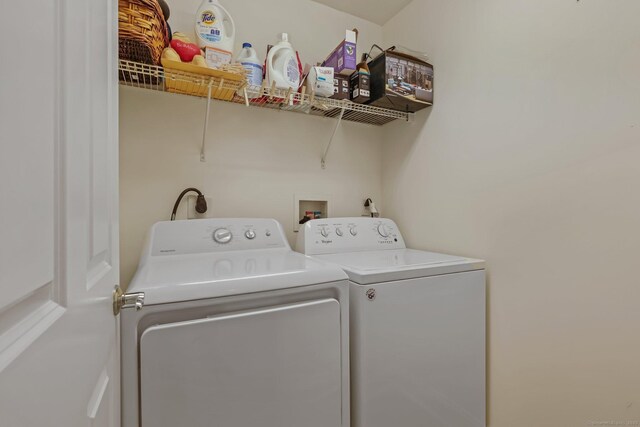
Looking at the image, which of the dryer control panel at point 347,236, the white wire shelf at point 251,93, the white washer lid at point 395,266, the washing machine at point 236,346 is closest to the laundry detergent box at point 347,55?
the white wire shelf at point 251,93

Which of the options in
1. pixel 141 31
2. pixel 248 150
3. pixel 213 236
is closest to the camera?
pixel 141 31

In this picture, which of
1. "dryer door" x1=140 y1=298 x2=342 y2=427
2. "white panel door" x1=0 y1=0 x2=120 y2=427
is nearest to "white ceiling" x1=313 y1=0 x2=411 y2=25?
"white panel door" x1=0 y1=0 x2=120 y2=427

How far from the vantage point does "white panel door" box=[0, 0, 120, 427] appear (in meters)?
0.24

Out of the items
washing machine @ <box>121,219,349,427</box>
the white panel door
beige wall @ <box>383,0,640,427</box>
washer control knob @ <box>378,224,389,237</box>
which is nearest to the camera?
the white panel door

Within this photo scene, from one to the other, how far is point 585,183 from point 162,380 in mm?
1533

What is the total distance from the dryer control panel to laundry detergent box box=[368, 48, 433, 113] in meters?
0.70

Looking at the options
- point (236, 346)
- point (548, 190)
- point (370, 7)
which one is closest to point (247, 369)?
point (236, 346)

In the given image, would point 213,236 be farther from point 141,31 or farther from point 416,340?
point 416,340

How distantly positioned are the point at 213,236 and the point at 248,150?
58 centimetres

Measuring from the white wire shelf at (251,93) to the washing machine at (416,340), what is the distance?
0.83 meters

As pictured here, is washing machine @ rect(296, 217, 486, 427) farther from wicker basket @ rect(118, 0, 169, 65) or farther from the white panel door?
wicker basket @ rect(118, 0, 169, 65)

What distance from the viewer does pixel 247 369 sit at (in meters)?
0.89

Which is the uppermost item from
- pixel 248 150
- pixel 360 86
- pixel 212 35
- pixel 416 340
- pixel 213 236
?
pixel 212 35

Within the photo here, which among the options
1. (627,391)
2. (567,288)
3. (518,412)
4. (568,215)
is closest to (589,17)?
(568,215)
